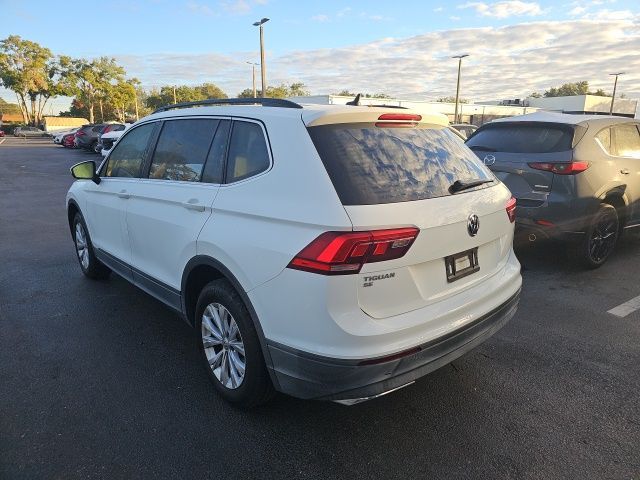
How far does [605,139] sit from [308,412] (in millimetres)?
4739

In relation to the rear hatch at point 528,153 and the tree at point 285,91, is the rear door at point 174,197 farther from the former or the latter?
the tree at point 285,91

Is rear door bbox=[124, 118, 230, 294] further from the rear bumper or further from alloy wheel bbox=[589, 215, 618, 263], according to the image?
alloy wheel bbox=[589, 215, 618, 263]

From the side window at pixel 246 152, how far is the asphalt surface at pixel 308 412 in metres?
1.44

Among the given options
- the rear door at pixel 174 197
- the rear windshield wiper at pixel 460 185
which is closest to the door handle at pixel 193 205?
the rear door at pixel 174 197

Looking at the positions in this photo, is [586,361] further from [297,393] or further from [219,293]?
[219,293]

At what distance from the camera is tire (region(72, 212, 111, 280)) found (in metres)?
5.03

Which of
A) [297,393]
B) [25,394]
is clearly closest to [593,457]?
[297,393]

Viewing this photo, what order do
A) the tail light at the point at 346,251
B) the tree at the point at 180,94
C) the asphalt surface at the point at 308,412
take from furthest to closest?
the tree at the point at 180,94 → the asphalt surface at the point at 308,412 → the tail light at the point at 346,251

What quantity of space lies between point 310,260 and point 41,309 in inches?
136

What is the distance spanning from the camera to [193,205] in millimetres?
2994

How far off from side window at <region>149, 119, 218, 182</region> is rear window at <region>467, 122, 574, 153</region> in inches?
144

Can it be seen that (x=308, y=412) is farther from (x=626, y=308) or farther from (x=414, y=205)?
(x=626, y=308)

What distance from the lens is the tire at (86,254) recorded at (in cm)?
503

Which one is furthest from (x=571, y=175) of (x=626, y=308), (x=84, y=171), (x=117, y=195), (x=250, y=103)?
(x=84, y=171)
